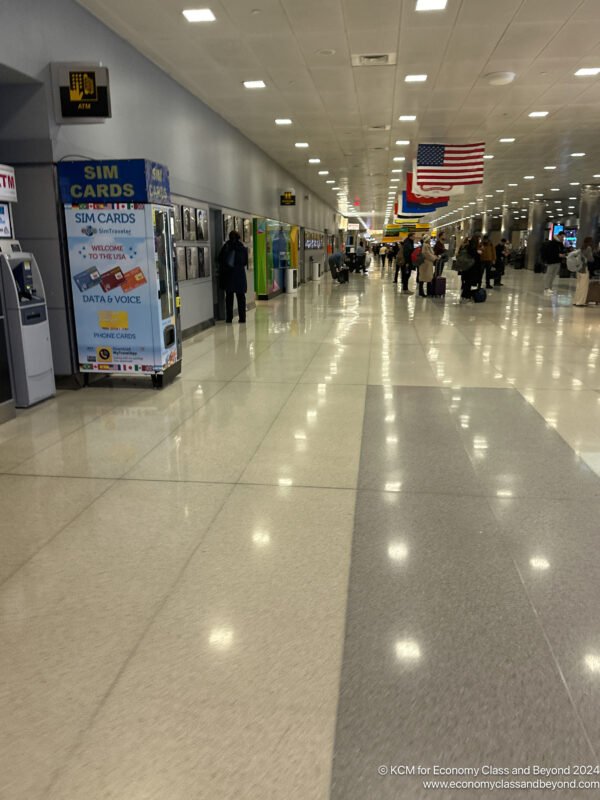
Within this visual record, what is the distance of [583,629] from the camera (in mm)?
2568

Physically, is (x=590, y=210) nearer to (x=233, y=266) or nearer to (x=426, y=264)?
(x=426, y=264)

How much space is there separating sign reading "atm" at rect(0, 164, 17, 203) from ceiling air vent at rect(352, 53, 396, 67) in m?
4.94

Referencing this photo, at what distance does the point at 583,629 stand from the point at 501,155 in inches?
663

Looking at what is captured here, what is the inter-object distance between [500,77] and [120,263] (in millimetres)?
6538

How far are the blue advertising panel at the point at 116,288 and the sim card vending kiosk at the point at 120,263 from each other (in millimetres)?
10

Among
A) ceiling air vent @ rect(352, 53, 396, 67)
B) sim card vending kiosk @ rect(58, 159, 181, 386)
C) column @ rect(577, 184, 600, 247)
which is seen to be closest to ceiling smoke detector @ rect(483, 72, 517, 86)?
ceiling air vent @ rect(352, 53, 396, 67)

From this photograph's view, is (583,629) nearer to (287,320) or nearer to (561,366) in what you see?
(561,366)

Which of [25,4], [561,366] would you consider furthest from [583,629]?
[25,4]

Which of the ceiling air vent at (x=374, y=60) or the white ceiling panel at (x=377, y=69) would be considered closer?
the white ceiling panel at (x=377, y=69)

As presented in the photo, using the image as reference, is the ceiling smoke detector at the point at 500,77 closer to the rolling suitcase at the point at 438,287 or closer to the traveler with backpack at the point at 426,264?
the traveler with backpack at the point at 426,264

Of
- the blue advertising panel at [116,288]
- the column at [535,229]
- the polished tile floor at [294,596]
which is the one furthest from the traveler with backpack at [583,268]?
the column at [535,229]

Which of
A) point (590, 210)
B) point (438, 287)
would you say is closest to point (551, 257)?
point (438, 287)

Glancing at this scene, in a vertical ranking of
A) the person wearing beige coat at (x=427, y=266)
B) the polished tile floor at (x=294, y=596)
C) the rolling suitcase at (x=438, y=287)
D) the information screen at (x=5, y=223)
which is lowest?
the polished tile floor at (x=294, y=596)

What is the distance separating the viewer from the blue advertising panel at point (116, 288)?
647 cm
